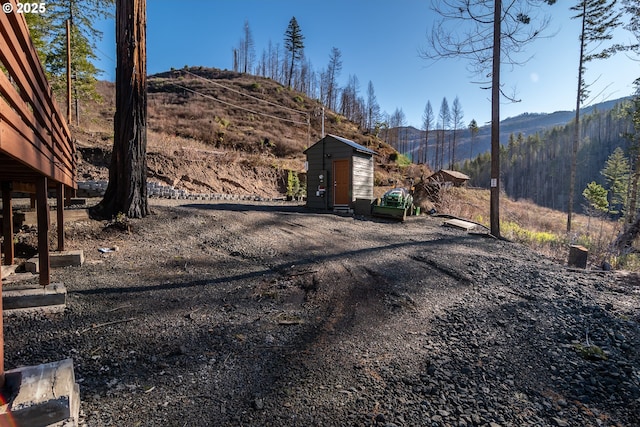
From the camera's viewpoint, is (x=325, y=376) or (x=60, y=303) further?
(x=60, y=303)

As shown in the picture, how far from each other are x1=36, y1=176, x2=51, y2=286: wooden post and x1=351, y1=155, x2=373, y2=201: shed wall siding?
1017 cm

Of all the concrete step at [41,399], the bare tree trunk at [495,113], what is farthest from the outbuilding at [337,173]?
the concrete step at [41,399]

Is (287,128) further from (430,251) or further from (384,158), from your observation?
(430,251)

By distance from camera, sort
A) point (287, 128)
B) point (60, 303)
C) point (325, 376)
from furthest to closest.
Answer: point (287, 128) < point (60, 303) < point (325, 376)

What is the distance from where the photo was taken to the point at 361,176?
1311 cm

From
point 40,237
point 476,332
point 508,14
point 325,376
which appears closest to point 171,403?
point 325,376

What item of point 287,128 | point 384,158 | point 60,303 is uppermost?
point 287,128

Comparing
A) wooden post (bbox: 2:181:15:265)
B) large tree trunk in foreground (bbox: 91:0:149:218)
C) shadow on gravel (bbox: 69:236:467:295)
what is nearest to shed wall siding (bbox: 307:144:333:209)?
shadow on gravel (bbox: 69:236:467:295)

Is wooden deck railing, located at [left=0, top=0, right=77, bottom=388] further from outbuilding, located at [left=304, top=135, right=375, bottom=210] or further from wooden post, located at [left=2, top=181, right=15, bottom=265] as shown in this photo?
outbuilding, located at [left=304, top=135, right=375, bottom=210]

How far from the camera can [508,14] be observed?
31.4 ft

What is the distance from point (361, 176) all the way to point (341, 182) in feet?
3.22

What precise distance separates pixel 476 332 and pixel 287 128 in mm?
40595

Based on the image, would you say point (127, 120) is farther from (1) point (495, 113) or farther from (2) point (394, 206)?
(1) point (495, 113)

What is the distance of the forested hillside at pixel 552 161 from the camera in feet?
249
